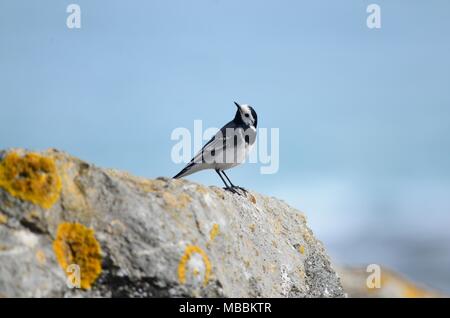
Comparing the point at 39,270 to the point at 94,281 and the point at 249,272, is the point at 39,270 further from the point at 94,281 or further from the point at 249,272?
the point at 249,272

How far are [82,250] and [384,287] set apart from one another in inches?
178

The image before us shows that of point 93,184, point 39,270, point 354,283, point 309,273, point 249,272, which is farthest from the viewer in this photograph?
point 354,283

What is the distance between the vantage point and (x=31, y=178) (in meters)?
5.74

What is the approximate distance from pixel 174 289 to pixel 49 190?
147 centimetres

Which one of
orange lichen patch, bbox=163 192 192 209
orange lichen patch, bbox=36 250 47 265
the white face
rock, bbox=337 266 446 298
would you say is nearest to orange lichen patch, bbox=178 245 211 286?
orange lichen patch, bbox=163 192 192 209

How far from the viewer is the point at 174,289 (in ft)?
19.0

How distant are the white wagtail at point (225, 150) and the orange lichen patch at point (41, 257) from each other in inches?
221

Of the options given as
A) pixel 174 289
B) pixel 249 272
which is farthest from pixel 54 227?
pixel 249 272

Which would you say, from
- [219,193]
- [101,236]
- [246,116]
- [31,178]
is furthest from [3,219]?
[246,116]

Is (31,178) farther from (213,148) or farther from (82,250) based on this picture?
(213,148)

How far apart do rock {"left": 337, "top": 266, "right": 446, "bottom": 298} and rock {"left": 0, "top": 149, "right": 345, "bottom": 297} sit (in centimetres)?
247

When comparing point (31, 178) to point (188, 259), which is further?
point (188, 259)

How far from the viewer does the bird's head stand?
43.0 feet

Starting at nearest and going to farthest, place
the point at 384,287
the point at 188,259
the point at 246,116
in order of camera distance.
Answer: the point at 188,259 < the point at 384,287 < the point at 246,116
